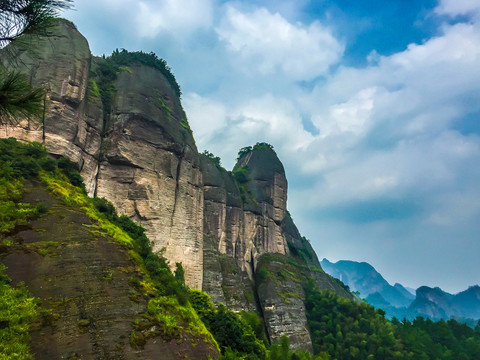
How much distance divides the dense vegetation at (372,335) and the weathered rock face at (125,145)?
16.0m

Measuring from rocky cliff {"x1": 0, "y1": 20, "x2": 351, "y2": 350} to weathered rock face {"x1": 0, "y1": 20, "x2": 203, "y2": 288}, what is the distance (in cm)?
9

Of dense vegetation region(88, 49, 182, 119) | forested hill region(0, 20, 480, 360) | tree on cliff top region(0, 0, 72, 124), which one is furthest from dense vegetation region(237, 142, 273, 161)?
tree on cliff top region(0, 0, 72, 124)

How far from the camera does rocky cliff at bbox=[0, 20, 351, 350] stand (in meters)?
27.0

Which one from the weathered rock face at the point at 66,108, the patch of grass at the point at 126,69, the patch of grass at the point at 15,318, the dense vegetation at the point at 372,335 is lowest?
the dense vegetation at the point at 372,335

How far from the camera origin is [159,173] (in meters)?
30.1

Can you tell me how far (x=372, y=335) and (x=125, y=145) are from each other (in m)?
31.8

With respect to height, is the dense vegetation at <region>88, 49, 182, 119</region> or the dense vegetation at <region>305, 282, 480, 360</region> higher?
the dense vegetation at <region>88, 49, 182, 119</region>

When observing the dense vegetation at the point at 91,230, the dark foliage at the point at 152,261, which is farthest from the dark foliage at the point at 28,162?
the dark foliage at the point at 152,261

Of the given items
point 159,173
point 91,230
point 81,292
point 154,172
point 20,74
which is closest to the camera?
point 20,74

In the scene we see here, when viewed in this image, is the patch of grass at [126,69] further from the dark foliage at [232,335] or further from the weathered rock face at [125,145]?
the dark foliage at [232,335]

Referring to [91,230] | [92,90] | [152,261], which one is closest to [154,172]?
[92,90]

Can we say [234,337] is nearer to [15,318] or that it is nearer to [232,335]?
[232,335]

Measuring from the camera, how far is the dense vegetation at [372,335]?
33.9 m

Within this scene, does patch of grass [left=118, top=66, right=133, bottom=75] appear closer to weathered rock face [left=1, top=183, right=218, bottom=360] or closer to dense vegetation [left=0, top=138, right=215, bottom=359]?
dense vegetation [left=0, top=138, right=215, bottom=359]
